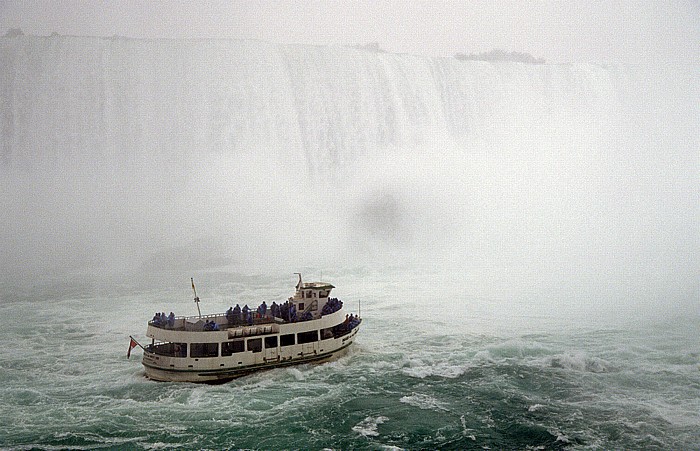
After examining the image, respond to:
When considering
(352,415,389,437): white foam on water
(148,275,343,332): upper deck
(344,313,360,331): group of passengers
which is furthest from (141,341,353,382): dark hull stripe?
(352,415,389,437): white foam on water

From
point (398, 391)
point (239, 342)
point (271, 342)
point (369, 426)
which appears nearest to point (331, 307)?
point (271, 342)

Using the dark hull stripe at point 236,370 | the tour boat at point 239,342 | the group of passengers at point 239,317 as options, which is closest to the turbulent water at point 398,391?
the dark hull stripe at point 236,370

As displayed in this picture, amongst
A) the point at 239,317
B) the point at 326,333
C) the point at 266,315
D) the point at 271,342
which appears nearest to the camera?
the point at 271,342

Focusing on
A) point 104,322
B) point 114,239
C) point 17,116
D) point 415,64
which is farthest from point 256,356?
point 415,64

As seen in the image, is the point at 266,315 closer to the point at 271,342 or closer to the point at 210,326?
the point at 271,342

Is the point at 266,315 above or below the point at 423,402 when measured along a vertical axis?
above

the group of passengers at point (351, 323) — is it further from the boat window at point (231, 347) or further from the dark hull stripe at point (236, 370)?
the boat window at point (231, 347)

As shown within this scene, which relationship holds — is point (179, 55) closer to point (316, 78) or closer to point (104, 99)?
point (104, 99)
